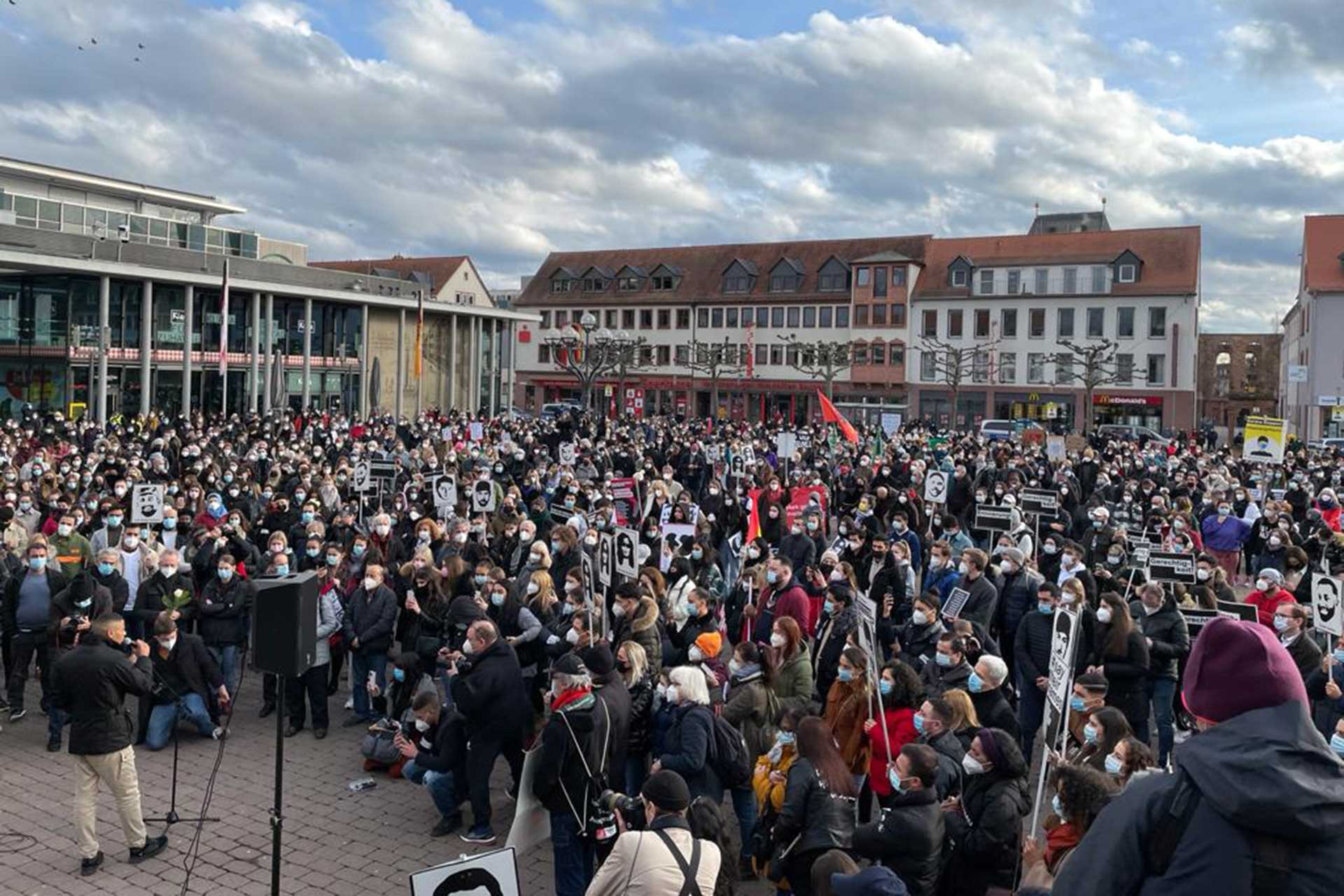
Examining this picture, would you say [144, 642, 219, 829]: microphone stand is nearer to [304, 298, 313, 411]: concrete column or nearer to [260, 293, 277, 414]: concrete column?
[260, 293, 277, 414]: concrete column

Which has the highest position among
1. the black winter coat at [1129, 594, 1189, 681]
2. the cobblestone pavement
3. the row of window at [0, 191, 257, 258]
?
the row of window at [0, 191, 257, 258]

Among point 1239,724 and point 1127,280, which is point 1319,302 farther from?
point 1239,724

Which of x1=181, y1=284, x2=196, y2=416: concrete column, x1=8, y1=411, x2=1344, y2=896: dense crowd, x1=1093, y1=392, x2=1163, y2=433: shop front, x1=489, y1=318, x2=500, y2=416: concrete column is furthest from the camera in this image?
x1=1093, y1=392, x2=1163, y2=433: shop front

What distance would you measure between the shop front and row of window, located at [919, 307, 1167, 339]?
3540 mm

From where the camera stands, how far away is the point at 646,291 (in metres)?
78.8

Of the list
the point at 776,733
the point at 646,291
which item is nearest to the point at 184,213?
the point at 646,291

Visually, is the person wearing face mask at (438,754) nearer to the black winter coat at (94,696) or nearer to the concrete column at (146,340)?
the black winter coat at (94,696)

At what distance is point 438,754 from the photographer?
8664 mm

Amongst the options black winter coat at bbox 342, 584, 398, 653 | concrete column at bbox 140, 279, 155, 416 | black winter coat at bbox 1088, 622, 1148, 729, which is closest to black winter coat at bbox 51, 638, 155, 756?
black winter coat at bbox 342, 584, 398, 653

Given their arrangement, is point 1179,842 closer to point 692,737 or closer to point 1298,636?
point 692,737

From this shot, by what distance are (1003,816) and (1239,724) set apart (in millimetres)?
3691

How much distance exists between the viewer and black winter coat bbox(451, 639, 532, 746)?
27.1 feet

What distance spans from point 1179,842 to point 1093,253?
6822cm

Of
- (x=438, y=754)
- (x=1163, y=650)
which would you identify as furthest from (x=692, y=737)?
(x=1163, y=650)
